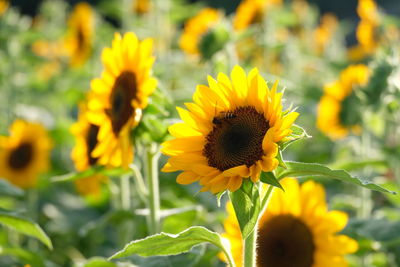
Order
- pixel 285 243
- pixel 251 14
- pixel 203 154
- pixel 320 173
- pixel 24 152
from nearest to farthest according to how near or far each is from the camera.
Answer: pixel 320 173
pixel 203 154
pixel 285 243
pixel 24 152
pixel 251 14

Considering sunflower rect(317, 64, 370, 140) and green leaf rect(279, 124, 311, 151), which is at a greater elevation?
green leaf rect(279, 124, 311, 151)

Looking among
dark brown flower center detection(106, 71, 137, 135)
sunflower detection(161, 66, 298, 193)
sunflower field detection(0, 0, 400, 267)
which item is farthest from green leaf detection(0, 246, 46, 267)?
sunflower detection(161, 66, 298, 193)

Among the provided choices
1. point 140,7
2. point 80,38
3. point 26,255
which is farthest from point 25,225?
point 140,7

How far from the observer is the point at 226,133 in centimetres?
134

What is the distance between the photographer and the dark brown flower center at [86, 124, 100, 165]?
2184 mm

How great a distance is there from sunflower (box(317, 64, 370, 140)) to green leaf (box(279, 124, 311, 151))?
1154mm

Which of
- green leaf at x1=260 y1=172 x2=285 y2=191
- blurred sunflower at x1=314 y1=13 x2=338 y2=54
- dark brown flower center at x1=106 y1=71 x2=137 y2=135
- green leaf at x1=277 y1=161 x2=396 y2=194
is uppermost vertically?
green leaf at x1=277 y1=161 x2=396 y2=194

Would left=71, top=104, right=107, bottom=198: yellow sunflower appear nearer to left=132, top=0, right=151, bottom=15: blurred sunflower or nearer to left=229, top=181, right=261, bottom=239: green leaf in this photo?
left=229, top=181, right=261, bottom=239: green leaf

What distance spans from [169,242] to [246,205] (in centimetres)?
15

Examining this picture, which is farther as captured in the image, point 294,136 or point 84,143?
point 84,143

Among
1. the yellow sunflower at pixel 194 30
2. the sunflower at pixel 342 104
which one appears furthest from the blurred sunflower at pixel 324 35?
the sunflower at pixel 342 104

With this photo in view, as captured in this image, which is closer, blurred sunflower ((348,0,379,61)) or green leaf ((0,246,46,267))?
green leaf ((0,246,46,267))

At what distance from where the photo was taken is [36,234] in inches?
59.1

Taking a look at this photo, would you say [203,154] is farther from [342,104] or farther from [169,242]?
[342,104]
